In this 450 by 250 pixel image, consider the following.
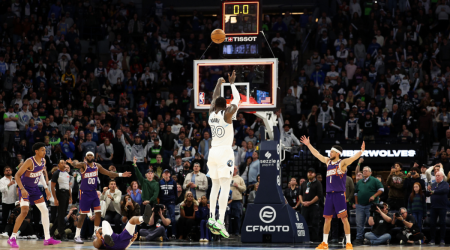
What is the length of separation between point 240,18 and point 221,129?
245 inches

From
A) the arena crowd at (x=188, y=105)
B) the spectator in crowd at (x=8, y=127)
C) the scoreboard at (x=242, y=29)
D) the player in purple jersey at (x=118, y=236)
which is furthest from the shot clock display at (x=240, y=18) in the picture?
the spectator in crowd at (x=8, y=127)

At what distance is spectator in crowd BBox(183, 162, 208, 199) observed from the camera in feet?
64.0

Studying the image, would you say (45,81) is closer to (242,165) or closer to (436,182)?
(242,165)

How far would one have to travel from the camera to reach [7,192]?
64.5ft

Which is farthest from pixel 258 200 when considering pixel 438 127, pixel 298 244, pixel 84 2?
pixel 84 2

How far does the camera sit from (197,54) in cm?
2745

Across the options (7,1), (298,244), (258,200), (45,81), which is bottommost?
(298,244)

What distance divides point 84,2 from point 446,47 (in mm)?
17411

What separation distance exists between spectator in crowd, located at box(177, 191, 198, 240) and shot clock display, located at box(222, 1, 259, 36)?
200 inches

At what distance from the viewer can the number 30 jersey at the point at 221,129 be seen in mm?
11492

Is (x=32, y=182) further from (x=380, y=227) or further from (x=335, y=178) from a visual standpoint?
(x=380, y=227)

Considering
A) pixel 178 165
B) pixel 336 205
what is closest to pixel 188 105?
pixel 178 165

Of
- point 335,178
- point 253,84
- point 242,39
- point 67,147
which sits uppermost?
point 242,39

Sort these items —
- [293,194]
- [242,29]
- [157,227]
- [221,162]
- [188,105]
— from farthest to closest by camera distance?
[188,105] < [293,194] < [157,227] < [242,29] < [221,162]
